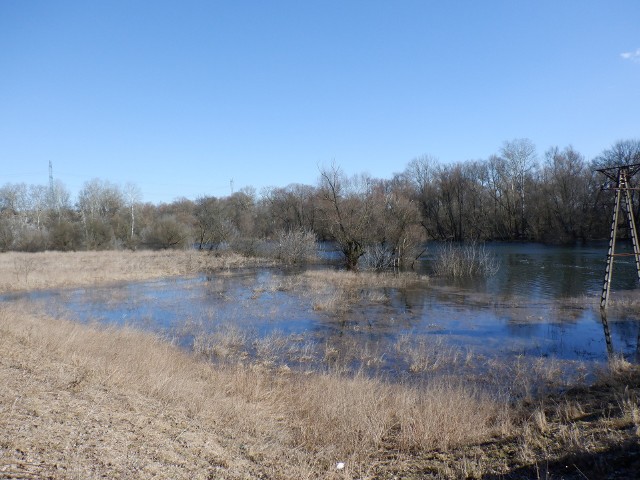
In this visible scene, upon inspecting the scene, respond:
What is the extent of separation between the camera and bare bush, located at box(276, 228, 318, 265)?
1623 inches

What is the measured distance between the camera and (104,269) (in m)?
32.2

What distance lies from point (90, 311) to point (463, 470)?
1817 centimetres

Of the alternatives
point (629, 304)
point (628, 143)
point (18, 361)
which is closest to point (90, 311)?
point (18, 361)

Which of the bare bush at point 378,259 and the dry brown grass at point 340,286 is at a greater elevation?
the bare bush at point 378,259

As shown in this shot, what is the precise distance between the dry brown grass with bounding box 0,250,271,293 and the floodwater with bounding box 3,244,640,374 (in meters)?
2.74

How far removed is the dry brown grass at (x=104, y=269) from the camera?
1049 inches

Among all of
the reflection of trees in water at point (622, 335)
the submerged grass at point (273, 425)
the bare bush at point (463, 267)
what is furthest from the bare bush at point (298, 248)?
the submerged grass at point (273, 425)

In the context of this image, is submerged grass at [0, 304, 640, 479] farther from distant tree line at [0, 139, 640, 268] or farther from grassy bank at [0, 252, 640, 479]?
distant tree line at [0, 139, 640, 268]

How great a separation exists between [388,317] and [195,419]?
12530mm

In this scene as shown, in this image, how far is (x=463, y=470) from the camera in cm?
489

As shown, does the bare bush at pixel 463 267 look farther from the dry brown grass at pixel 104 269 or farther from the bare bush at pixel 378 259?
the dry brown grass at pixel 104 269

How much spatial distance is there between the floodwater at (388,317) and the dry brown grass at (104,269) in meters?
2.74

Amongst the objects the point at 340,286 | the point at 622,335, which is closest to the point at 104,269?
the point at 340,286

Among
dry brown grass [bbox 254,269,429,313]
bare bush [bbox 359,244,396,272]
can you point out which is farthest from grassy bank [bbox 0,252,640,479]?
bare bush [bbox 359,244,396,272]
